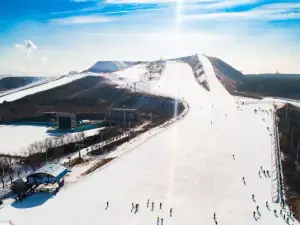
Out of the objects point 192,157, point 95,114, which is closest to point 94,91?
point 95,114

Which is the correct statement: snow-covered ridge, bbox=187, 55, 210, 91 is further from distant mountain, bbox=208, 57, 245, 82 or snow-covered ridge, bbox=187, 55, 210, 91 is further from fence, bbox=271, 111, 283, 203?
fence, bbox=271, 111, 283, 203

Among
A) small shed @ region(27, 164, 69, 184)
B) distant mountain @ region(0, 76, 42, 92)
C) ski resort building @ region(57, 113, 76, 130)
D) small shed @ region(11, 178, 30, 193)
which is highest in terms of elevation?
distant mountain @ region(0, 76, 42, 92)

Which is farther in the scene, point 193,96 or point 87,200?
point 193,96

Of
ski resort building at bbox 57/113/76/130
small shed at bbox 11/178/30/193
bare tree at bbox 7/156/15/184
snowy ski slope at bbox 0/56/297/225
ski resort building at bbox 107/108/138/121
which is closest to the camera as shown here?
snowy ski slope at bbox 0/56/297/225

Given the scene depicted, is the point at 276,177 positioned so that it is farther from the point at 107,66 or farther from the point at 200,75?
the point at 107,66

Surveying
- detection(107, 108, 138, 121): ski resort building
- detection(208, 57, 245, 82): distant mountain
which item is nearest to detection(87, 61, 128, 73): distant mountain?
detection(208, 57, 245, 82): distant mountain

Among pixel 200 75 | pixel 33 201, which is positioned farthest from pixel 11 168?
pixel 200 75

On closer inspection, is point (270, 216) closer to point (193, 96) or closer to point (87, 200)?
point (87, 200)
